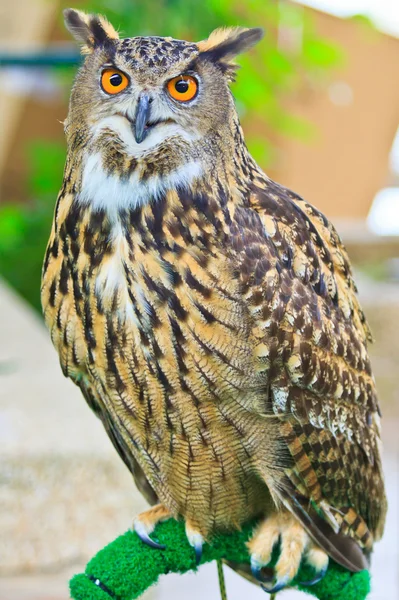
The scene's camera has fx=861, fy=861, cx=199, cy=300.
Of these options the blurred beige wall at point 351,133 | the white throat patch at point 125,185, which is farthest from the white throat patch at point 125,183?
the blurred beige wall at point 351,133

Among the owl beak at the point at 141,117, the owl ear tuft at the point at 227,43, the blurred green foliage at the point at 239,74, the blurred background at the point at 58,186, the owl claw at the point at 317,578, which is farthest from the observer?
the blurred green foliage at the point at 239,74

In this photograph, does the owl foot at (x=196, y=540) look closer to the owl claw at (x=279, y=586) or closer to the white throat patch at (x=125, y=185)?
the owl claw at (x=279, y=586)

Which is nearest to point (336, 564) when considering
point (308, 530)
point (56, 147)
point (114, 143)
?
point (308, 530)

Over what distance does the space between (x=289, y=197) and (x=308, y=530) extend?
648mm

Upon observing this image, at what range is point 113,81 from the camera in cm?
145

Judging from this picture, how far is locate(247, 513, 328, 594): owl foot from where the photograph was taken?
1.69 m

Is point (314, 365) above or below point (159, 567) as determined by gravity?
above

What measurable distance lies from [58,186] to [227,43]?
3810 mm

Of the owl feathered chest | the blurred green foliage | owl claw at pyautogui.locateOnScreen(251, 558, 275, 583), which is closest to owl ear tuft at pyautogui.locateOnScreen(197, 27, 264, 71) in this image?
the owl feathered chest

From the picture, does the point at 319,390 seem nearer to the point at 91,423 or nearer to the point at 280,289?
the point at 280,289

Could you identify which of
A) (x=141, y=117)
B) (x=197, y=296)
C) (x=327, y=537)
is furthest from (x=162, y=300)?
(x=327, y=537)

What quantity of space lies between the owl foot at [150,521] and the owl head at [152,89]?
702 millimetres

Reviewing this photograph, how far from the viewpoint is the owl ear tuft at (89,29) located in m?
1.51

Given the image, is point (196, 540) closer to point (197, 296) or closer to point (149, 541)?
point (149, 541)
